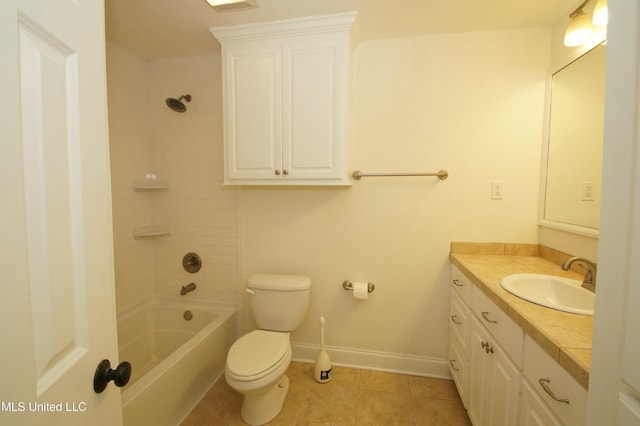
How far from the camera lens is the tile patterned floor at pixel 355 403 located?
1521 millimetres

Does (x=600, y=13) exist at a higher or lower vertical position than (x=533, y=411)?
higher

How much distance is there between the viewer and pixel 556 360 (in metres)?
0.75

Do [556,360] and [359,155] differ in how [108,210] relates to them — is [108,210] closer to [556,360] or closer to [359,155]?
[556,360]

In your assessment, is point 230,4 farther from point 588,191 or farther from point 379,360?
point 379,360

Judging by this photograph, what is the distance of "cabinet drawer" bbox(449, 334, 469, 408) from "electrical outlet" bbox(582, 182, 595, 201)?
1084mm

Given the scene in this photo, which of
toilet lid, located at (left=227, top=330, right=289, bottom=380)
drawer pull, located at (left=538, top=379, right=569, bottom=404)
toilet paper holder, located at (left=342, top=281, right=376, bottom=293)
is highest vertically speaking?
drawer pull, located at (left=538, top=379, right=569, bottom=404)

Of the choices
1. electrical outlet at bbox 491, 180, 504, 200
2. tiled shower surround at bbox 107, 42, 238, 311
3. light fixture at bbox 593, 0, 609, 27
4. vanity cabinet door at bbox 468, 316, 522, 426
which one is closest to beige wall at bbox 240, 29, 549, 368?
electrical outlet at bbox 491, 180, 504, 200

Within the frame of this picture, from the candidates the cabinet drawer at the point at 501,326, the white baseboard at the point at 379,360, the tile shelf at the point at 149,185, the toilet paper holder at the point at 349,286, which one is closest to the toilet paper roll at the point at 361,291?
the toilet paper holder at the point at 349,286

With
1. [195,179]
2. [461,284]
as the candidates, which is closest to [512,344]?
[461,284]

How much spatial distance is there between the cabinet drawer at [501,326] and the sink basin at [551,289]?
0.12 meters

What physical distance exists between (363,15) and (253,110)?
0.87 m

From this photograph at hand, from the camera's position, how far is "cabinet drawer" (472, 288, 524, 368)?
95 centimetres

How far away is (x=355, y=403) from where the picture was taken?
5.38ft

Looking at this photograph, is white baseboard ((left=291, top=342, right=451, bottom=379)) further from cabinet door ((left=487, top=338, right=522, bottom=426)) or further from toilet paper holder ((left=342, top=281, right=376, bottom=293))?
cabinet door ((left=487, top=338, right=522, bottom=426))
